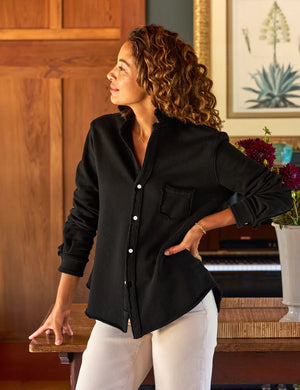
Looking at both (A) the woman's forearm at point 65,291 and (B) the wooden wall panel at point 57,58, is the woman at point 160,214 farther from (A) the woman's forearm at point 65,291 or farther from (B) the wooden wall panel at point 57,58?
(B) the wooden wall panel at point 57,58

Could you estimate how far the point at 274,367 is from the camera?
1.84 meters

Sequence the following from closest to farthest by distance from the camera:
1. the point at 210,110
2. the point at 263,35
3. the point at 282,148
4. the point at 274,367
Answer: the point at 210,110, the point at 274,367, the point at 282,148, the point at 263,35

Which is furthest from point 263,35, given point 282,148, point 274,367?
point 274,367

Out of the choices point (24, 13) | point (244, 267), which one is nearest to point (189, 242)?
point (244, 267)

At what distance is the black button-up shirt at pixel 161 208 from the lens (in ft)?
5.01

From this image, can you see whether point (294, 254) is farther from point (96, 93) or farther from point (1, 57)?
point (1, 57)

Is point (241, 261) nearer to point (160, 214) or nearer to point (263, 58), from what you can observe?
point (263, 58)

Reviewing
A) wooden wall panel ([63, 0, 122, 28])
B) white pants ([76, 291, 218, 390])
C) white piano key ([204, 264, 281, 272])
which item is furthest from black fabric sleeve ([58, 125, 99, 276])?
wooden wall panel ([63, 0, 122, 28])

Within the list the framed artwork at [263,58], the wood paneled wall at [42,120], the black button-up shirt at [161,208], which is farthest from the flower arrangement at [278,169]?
the wood paneled wall at [42,120]

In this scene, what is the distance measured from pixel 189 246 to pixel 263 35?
2464 millimetres

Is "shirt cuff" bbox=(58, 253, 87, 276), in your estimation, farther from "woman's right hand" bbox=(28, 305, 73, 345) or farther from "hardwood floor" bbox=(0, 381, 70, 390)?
"hardwood floor" bbox=(0, 381, 70, 390)

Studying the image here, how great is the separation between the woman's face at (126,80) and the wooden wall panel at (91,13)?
2301 mm

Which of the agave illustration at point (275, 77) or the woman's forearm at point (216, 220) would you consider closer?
the woman's forearm at point (216, 220)

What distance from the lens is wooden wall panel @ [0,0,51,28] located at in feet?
12.3
